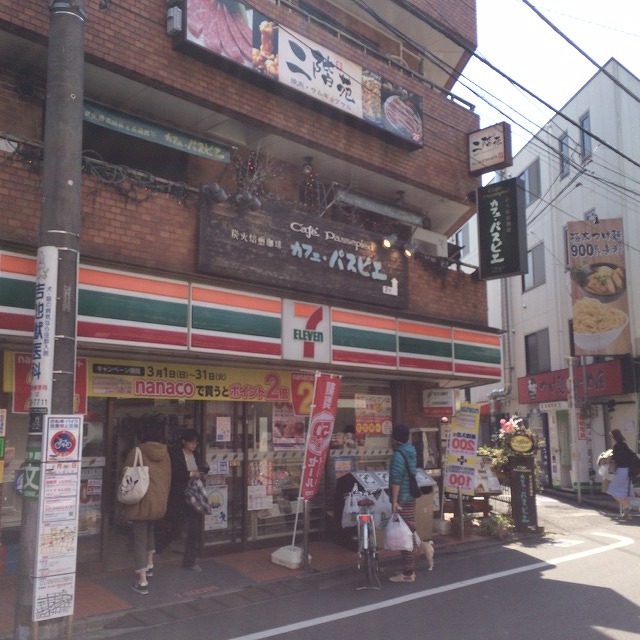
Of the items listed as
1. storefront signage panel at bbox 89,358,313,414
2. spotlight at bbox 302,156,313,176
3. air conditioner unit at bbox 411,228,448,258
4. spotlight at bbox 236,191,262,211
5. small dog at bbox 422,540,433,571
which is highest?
spotlight at bbox 302,156,313,176

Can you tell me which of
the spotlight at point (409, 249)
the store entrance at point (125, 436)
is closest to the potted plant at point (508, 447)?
the spotlight at point (409, 249)

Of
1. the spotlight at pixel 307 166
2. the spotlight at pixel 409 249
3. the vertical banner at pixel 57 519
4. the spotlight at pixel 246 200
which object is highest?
the spotlight at pixel 307 166

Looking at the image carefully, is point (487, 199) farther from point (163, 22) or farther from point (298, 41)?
point (163, 22)

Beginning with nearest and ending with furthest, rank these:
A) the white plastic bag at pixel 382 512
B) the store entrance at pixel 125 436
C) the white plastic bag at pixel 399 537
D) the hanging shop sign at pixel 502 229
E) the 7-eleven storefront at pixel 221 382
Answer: the 7-eleven storefront at pixel 221 382
the white plastic bag at pixel 399 537
the store entrance at pixel 125 436
the white plastic bag at pixel 382 512
the hanging shop sign at pixel 502 229

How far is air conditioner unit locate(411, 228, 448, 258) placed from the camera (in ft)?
45.4

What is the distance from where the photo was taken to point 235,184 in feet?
35.0

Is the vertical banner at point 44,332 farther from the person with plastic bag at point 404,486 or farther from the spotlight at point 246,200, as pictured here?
the person with plastic bag at point 404,486

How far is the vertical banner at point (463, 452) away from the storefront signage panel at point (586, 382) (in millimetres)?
8371

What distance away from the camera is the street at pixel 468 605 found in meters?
6.35

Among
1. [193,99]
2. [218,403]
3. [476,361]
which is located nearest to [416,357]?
[476,361]

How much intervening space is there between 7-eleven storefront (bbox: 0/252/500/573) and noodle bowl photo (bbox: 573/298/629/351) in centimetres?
806

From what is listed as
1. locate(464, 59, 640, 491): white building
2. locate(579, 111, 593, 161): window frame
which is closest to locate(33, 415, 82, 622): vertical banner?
locate(464, 59, 640, 491): white building

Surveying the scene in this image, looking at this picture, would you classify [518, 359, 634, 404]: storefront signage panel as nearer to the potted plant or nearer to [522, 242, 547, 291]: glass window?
[522, 242, 547, 291]: glass window

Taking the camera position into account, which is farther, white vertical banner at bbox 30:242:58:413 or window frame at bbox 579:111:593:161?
window frame at bbox 579:111:593:161
